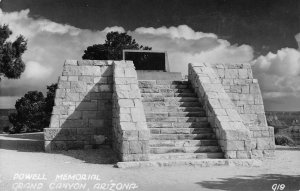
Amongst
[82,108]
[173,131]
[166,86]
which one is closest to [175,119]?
[173,131]

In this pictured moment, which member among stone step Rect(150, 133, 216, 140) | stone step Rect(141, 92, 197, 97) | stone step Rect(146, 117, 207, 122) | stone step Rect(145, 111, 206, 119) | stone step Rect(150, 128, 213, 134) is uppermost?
stone step Rect(141, 92, 197, 97)

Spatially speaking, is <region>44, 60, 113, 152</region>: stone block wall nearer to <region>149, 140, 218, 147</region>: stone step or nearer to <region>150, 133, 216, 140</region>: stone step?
<region>150, 133, 216, 140</region>: stone step

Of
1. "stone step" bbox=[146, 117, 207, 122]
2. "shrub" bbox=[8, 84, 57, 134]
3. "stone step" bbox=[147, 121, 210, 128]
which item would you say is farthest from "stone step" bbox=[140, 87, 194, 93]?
"shrub" bbox=[8, 84, 57, 134]

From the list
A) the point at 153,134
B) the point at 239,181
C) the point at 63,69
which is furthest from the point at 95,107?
the point at 239,181

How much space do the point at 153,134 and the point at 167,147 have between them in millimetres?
584

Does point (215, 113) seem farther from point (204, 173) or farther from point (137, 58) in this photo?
point (137, 58)

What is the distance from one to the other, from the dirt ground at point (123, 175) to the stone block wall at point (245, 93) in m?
2.00

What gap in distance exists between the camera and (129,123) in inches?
345

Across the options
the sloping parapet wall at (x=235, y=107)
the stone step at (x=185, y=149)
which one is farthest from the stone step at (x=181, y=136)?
the stone step at (x=185, y=149)

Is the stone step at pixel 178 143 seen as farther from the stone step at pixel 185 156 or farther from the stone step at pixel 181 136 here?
the stone step at pixel 185 156

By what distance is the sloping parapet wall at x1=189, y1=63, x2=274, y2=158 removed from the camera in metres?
8.94

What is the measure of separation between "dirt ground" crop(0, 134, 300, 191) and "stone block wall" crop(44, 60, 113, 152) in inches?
36.6

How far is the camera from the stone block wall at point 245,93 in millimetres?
11359

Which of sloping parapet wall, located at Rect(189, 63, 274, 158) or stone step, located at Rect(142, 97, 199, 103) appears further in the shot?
stone step, located at Rect(142, 97, 199, 103)
